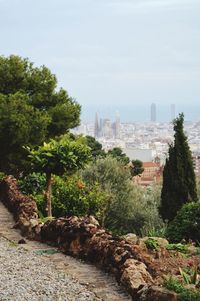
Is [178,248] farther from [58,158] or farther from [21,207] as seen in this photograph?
[58,158]

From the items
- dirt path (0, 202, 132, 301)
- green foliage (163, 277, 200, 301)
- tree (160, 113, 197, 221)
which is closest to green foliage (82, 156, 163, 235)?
tree (160, 113, 197, 221)

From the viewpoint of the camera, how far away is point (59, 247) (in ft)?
31.4

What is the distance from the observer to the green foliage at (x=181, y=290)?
19.8 ft

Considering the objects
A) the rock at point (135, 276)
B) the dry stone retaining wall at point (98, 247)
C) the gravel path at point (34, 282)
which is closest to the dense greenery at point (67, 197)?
the dry stone retaining wall at point (98, 247)

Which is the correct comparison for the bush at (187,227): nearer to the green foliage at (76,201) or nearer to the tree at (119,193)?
the green foliage at (76,201)

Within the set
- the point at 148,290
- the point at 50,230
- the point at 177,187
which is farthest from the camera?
the point at 177,187

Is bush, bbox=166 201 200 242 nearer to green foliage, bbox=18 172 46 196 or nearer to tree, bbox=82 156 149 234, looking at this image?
green foliage, bbox=18 172 46 196

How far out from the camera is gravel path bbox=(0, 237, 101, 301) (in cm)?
667

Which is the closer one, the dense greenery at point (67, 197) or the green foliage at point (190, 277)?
the green foliage at point (190, 277)

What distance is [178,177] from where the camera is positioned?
21406 millimetres

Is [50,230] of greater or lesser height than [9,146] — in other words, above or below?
below

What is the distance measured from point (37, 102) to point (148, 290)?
719 inches

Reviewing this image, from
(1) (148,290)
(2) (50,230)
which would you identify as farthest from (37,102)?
(1) (148,290)

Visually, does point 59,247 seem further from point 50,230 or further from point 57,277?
point 57,277
